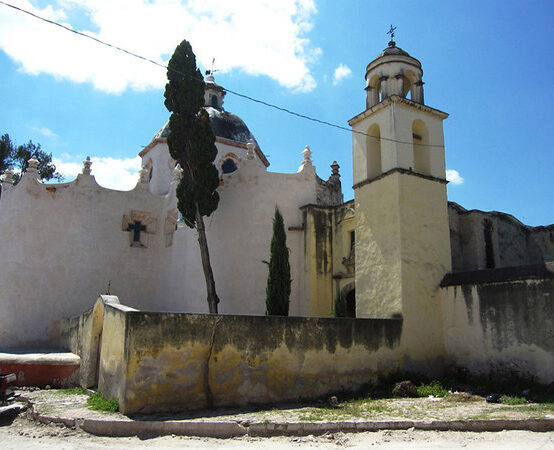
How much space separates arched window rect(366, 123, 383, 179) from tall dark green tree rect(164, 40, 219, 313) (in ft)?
18.8

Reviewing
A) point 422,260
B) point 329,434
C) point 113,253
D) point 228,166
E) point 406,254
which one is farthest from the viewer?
point 228,166

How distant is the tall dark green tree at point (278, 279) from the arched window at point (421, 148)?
469cm

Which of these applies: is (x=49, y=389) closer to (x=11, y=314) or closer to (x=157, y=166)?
(x=11, y=314)

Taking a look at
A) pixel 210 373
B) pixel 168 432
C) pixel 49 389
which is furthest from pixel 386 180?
pixel 49 389

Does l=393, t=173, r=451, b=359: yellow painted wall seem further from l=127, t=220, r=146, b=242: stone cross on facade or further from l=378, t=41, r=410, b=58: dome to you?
l=127, t=220, r=146, b=242: stone cross on facade

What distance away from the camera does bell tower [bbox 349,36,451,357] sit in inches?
439

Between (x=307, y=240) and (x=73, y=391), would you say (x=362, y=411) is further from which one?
(x=307, y=240)

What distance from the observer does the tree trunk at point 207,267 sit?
15359 millimetres

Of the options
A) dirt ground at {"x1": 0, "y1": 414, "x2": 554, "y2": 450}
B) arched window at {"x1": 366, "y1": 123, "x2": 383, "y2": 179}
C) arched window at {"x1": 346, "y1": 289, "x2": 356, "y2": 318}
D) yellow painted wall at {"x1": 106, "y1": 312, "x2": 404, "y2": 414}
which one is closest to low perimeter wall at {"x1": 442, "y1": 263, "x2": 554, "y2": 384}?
yellow painted wall at {"x1": 106, "y1": 312, "x2": 404, "y2": 414}

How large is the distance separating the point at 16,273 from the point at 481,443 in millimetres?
16049

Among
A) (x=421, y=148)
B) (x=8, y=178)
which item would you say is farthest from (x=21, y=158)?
(x=421, y=148)

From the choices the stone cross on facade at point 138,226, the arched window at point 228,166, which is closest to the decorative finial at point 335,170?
the arched window at point 228,166

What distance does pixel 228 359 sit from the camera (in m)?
8.44

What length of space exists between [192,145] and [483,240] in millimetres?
10425
